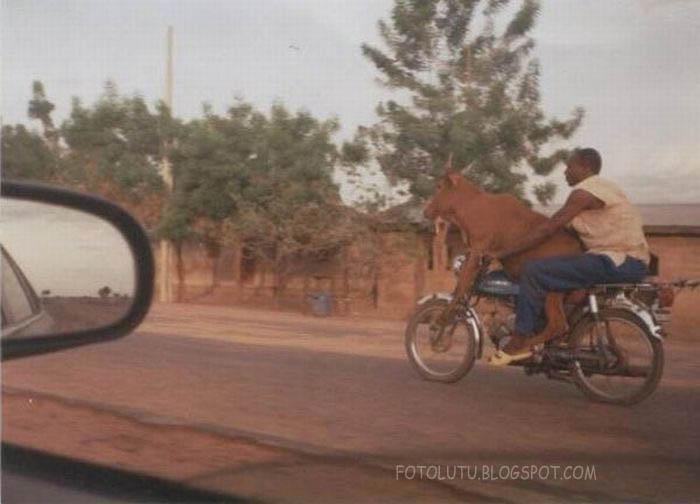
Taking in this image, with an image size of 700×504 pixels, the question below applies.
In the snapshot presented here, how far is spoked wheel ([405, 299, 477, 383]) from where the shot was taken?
9.17 m

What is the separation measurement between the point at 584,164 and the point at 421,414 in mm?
2335

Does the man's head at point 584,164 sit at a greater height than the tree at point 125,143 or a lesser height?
lesser

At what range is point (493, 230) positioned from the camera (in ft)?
29.4

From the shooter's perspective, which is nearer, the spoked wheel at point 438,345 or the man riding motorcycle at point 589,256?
the man riding motorcycle at point 589,256

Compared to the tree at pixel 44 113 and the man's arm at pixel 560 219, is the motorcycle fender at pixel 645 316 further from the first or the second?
the tree at pixel 44 113

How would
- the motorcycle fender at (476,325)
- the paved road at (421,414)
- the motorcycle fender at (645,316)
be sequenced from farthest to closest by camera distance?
the motorcycle fender at (476,325) → the motorcycle fender at (645,316) → the paved road at (421,414)

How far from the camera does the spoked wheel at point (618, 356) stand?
7980 millimetres

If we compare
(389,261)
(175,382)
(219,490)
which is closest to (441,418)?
(219,490)

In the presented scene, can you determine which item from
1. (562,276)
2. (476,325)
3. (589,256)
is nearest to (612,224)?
(589,256)

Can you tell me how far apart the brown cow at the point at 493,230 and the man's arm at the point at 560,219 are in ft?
0.32

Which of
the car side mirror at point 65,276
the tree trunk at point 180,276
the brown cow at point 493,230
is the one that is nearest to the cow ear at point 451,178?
the brown cow at point 493,230

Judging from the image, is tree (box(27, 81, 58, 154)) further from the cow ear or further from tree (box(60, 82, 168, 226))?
the cow ear

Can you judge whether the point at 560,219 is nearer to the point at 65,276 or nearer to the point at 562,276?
the point at 562,276

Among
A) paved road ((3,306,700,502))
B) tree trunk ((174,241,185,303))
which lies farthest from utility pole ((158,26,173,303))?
paved road ((3,306,700,502))
